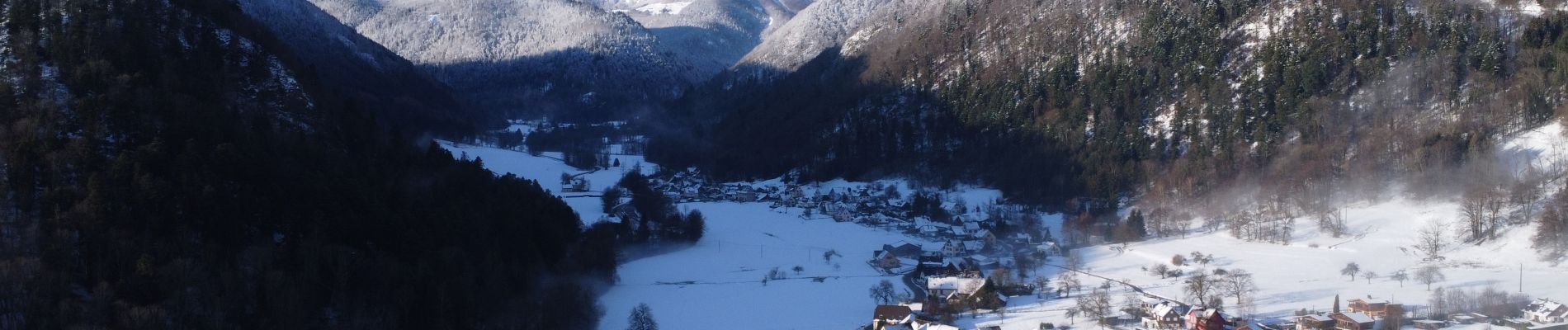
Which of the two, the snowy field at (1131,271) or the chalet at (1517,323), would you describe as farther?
the snowy field at (1131,271)

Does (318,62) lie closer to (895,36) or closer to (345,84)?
(345,84)

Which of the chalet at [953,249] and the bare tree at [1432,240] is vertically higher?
the bare tree at [1432,240]

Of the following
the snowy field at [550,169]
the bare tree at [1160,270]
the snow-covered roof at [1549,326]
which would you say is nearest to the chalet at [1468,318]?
the snow-covered roof at [1549,326]

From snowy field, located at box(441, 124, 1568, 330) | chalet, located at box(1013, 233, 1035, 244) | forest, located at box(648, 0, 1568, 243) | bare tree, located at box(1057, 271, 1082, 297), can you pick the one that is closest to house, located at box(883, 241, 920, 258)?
snowy field, located at box(441, 124, 1568, 330)

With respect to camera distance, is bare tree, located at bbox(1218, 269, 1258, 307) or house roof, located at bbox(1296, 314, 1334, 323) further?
bare tree, located at bbox(1218, 269, 1258, 307)

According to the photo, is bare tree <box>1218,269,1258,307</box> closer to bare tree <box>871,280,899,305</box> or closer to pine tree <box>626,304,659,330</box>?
bare tree <box>871,280,899,305</box>

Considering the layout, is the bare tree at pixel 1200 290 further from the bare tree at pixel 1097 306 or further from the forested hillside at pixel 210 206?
the forested hillside at pixel 210 206

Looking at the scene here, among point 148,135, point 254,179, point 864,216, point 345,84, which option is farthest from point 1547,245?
point 345,84
